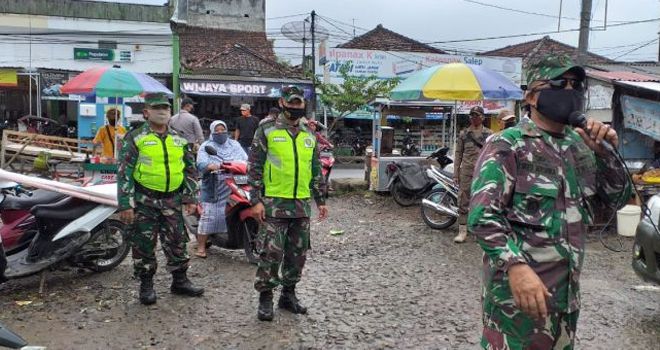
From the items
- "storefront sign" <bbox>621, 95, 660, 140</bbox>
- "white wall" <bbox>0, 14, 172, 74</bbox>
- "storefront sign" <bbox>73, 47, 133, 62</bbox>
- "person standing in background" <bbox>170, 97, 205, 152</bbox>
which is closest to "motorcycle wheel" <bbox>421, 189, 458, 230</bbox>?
"storefront sign" <bbox>621, 95, 660, 140</bbox>

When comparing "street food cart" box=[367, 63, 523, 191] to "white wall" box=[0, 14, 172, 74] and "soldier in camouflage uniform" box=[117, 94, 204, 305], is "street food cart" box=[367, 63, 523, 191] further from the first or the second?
"white wall" box=[0, 14, 172, 74]

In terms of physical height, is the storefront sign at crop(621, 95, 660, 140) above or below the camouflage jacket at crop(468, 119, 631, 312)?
above

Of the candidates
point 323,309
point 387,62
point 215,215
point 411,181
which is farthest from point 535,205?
point 387,62

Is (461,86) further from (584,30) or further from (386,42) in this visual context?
(386,42)

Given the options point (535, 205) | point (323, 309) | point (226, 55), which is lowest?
point (323, 309)

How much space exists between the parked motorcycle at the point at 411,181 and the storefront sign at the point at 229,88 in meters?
12.6

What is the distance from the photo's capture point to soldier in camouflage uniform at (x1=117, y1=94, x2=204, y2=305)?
14.3ft

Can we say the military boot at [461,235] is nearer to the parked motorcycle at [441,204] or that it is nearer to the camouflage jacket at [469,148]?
the parked motorcycle at [441,204]

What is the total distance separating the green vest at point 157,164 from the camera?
14.3 ft

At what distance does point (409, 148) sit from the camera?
1543 cm

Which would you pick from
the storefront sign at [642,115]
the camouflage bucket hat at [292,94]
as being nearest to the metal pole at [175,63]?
the storefront sign at [642,115]

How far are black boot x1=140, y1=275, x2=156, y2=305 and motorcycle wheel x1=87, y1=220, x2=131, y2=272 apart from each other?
2.47 ft

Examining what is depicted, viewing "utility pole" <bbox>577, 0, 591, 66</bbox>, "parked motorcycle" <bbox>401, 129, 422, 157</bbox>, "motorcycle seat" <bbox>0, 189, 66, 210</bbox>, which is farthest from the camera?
"parked motorcycle" <bbox>401, 129, 422, 157</bbox>

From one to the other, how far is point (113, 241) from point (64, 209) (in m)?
0.62
